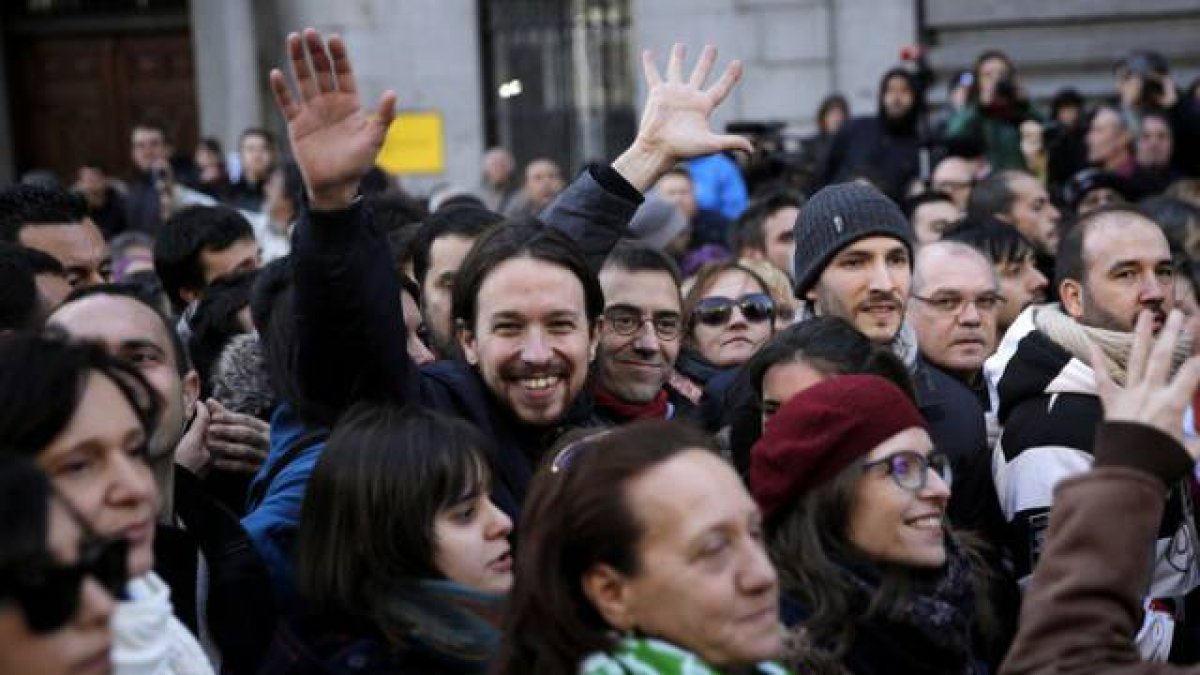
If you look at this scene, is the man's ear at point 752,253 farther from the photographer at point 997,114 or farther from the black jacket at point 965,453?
the photographer at point 997,114

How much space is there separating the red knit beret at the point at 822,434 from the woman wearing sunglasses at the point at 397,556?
1.73 ft

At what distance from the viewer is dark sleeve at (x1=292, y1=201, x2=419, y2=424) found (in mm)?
3271

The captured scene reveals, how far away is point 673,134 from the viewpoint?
4.46 meters

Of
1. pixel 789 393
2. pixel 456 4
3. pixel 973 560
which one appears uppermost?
pixel 456 4

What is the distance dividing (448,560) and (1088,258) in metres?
2.43

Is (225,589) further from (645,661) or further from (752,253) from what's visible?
(752,253)

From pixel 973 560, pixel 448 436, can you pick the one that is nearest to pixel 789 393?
pixel 973 560

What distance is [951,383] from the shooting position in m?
4.75

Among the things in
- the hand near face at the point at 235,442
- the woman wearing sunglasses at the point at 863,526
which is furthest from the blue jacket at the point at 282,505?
the woman wearing sunglasses at the point at 863,526

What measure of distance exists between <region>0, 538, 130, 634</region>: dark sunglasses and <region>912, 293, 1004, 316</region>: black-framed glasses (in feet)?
11.6

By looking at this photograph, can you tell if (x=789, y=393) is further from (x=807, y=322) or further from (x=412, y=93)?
(x=412, y=93)

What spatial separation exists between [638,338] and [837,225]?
2.11ft

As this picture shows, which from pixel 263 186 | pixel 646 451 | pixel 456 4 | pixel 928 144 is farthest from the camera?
pixel 456 4

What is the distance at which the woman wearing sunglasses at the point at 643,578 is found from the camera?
2.59m
